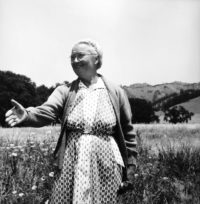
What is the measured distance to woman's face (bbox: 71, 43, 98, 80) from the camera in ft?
9.09

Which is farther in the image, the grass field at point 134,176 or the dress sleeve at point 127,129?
the grass field at point 134,176

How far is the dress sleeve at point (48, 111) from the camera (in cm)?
252

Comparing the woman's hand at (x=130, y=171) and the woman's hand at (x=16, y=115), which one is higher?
the woman's hand at (x=16, y=115)

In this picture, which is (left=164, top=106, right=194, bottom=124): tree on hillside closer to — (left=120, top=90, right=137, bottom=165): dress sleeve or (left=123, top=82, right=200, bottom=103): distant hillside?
(left=123, top=82, right=200, bottom=103): distant hillside

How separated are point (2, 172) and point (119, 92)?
7.33 feet

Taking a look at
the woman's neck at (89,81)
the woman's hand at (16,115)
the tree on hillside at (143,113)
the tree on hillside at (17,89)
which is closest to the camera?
the woman's hand at (16,115)

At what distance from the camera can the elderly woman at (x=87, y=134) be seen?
264 centimetres

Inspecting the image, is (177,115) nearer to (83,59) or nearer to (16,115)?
(83,59)

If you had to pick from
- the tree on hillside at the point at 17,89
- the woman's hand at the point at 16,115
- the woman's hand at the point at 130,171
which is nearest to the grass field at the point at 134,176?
the woman's hand at the point at 130,171

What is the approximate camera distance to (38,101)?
114 feet

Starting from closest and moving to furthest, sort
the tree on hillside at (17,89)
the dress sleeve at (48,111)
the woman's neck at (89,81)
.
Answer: the dress sleeve at (48,111)
the woman's neck at (89,81)
the tree on hillside at (17,89)

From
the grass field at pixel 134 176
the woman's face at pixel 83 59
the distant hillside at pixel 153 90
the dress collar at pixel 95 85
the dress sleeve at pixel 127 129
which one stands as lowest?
the grass field at pixel 134 176

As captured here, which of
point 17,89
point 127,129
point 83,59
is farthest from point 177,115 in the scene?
point 83,59

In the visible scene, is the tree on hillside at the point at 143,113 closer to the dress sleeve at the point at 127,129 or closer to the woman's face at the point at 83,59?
Answer: the dress sleeve at the point at 127,129
